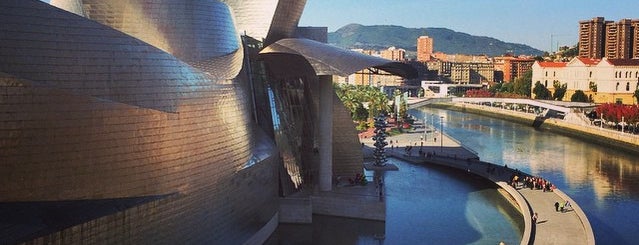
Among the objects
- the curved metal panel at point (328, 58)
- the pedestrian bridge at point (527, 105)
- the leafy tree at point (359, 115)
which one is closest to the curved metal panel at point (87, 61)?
the curved metal panel at point (328, 58)

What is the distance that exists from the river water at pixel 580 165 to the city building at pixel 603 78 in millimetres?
19498

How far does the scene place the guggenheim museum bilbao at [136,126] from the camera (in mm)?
15086

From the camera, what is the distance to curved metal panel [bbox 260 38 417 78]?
88.0 feet

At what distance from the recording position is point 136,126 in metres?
17.5

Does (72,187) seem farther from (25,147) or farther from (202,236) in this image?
(202,236)

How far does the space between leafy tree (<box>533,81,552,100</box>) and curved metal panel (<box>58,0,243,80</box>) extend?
94.2 meters

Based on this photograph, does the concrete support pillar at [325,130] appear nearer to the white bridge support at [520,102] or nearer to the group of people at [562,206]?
the group of people at [562,206]

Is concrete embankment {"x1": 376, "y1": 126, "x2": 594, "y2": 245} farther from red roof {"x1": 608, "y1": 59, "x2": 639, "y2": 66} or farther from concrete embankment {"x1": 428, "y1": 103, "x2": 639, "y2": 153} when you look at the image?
red roof {"x1": 608, "y1": 59, "x2": 639, "y2": 66}

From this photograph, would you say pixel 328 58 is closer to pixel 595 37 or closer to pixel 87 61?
pixel 87 61

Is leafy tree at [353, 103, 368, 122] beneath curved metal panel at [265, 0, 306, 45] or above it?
beneath

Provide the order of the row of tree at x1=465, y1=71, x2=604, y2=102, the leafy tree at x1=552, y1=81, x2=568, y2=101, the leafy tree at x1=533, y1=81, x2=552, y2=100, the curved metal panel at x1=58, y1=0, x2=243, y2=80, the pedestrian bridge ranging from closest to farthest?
the curved metal panel at x1=58, y1=0, x2=243, y2=80 → the pedestrian bridge → the row of tree at x1=465, y1=71, x2=604, y2=102 → the leafy tree at x1=552, y1=81, x2=568, y2=101 → the leafy tree at x1=533, y1=81, x2=552, y2=100

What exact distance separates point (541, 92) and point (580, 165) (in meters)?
63.1

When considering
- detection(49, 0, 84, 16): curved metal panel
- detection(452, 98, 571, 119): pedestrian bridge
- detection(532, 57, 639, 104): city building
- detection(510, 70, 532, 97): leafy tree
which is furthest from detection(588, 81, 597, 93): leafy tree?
detection(49, 0, 84, 16): curved metal panel

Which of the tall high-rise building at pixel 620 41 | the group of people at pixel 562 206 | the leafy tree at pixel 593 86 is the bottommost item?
the group of people at pixel 562 206
